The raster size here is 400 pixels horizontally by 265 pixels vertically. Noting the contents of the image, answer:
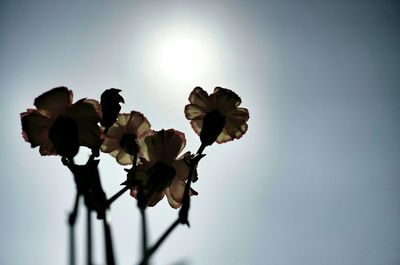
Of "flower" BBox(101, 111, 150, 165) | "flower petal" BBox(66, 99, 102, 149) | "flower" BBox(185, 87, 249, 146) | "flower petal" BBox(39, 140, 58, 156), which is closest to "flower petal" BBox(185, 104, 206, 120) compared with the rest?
"flower" BBox(185, 87, 249, 146)

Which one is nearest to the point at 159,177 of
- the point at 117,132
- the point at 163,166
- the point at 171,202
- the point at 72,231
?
the point at 163,166

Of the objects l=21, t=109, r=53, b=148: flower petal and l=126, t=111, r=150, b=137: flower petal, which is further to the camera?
l=126, t=111, r=150, b=137: flower petal

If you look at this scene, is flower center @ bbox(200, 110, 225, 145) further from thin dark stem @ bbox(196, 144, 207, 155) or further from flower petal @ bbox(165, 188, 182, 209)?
flower petal @ bbox(165, 188, 182, 209)

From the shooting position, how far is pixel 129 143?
114 cm

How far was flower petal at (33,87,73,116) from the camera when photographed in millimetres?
988

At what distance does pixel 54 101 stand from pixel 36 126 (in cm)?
8

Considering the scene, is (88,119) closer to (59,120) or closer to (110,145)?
(59,120)

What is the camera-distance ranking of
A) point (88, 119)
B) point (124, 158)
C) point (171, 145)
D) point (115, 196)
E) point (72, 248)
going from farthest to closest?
point (124, 158)
point (171, 145)
point (88, 119)
point (115, 196)
point (72, 248)

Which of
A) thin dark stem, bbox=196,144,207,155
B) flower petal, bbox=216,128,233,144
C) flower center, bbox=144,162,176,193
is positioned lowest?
flower center, bbox=144,162,176,193

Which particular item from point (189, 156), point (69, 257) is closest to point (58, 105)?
point (189, 156)

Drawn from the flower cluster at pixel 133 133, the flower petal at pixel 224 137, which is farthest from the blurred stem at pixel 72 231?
the flower petal at pixel 224 137

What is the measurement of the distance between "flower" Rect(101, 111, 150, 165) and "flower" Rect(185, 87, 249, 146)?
16cm

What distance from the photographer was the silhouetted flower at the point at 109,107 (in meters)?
1.02

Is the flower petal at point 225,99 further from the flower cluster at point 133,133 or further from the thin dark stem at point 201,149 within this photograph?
the thin dark stem at point 201,149
